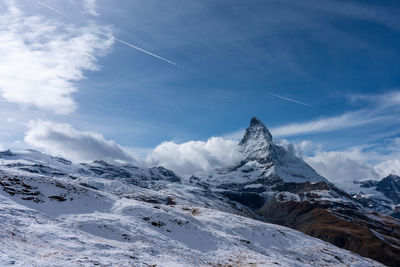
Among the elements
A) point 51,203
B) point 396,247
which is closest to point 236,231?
point 51,203

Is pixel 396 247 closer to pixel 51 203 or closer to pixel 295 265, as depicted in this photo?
pixel 295 265

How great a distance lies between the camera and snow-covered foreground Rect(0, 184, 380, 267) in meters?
21.8

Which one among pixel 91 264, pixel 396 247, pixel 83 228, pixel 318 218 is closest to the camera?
pixel 91 264

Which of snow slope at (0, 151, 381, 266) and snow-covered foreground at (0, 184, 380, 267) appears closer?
snow-covered foreground at (0, 184, 380, 267)

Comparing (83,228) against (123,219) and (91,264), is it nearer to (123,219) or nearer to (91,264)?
(123,219)

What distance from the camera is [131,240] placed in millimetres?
31250

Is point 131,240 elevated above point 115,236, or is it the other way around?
point 115,236

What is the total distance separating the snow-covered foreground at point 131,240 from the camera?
21.8 metres

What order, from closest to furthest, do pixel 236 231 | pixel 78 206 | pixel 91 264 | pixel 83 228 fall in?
1. pixel 91 264
2. pixel 83 228
3. pixel 78 206
4. pixel 236 231

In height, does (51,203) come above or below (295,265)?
above

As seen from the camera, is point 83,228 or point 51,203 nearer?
point 83,228

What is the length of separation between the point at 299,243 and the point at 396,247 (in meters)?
92.9

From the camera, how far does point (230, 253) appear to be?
35.4 m

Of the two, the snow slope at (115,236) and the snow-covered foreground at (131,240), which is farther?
the snow slope at (115,236)
